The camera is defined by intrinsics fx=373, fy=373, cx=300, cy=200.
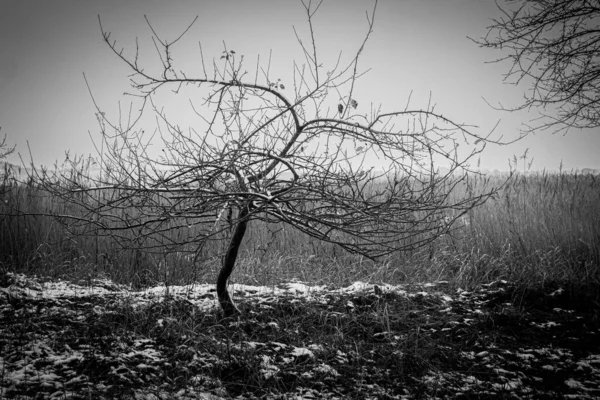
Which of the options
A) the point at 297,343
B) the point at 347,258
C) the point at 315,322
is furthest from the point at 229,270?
the point at 347,258

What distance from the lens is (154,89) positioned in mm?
2941

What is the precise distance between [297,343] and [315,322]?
444 millimetres

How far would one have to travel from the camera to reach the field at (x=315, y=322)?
254cm

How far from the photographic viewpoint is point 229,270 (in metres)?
3.27

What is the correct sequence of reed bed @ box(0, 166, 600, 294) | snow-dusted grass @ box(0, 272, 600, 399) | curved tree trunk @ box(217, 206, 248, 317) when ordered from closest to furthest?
snow-dusted grass @ box(0, 272, 600, 399) < curved tree trunk @ box(217, 206, 248, 317) < reed bed @ box(0, 166, 600, 294)

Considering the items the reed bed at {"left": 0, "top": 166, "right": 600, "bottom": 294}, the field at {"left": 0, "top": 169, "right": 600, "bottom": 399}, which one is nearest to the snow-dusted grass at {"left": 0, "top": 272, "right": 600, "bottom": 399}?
the field at {"left": 0, "top": 169, "right": 600, "bottom": 399}

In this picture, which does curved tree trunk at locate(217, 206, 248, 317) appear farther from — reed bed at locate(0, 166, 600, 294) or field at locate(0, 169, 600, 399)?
reed bed at locate(0, 166, 600, 294)

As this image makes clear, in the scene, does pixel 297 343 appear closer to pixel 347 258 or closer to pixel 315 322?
pixel 315 322

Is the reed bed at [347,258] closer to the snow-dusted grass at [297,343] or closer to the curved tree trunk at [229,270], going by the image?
the snow-dusted grass at [297,343]

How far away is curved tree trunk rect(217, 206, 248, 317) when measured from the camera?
3.13 meters

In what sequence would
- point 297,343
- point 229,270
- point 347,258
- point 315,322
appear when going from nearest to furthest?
point 297,343 < point 229,270 < point 315,322 < point 347,258

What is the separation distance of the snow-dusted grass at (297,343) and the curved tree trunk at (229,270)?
0.11 meters

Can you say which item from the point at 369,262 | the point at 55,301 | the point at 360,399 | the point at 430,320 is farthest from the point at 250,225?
the point at 360,399

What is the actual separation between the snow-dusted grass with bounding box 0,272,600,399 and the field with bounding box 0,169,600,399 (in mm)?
14
